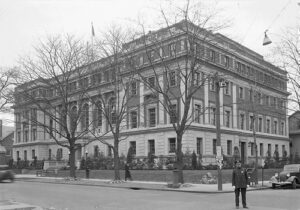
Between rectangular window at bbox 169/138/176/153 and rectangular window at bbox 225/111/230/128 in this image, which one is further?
rectangular window at bbox 225/111/230/128

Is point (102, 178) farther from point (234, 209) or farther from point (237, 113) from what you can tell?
point (234, 209)

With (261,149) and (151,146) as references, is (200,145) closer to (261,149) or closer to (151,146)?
(151,146)

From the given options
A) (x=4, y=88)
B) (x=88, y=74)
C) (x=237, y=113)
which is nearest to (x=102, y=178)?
(x=88, y=74)

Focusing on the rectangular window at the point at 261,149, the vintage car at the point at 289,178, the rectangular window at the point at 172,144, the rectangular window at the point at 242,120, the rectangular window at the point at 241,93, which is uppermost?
the rectangular window at the point at 241,93

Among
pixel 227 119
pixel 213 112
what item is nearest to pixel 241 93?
pixel 227 119

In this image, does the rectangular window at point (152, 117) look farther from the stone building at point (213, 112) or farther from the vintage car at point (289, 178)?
the vintage car at point (289, 178)

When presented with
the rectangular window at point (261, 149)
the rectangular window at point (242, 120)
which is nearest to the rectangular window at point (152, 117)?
the rectangular window at point (242, 120)

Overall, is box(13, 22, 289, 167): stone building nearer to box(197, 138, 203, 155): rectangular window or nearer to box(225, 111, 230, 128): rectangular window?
box(197, 138, 203, 155): rectangular window

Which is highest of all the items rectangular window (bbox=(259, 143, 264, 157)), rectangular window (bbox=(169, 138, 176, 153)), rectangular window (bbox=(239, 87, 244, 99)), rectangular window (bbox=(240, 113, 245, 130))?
rectangular window (bbox=(239, 87, 244, 99))

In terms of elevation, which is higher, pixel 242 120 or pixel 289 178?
pixel 242 120

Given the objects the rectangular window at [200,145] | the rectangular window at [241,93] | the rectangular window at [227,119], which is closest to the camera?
the rectangular window at [200,145]

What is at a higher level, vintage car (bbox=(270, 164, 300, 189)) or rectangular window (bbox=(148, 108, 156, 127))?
rectangular window (bbox=(148, 108, 156, 127))

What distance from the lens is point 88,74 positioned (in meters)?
41.0

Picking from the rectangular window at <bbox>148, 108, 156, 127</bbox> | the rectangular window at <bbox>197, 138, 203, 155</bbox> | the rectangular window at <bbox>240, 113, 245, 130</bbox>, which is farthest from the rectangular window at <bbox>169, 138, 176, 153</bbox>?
the rectangular window at <bbox>240, 113, 245, 130</bbox>
